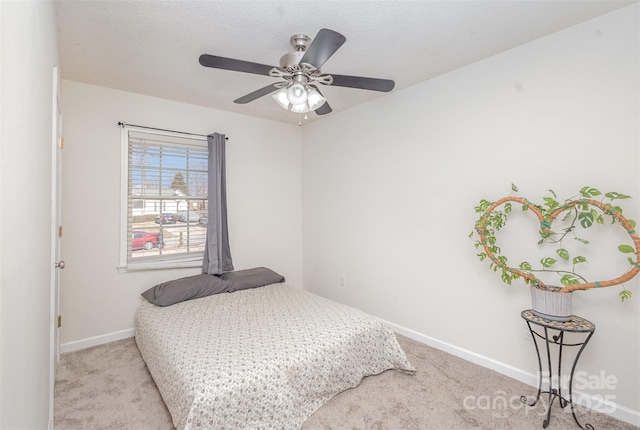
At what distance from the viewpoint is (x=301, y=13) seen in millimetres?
1871

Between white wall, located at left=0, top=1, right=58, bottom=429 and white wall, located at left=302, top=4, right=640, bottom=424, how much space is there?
107 inches

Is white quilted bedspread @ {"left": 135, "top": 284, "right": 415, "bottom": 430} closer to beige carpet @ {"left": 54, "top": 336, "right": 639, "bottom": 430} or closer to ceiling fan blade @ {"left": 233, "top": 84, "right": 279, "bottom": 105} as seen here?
beige carpet @ {"left": 54, "top": 336, "right": 639, "bottom": 430}

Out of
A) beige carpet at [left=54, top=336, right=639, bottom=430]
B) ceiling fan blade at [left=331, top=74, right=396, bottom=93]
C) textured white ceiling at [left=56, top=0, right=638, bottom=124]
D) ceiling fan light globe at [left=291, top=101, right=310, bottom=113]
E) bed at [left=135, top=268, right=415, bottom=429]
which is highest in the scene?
textured white ceiling at [left=56, top=0, right=638, bottom=124]

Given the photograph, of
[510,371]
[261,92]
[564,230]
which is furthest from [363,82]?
[510,371]

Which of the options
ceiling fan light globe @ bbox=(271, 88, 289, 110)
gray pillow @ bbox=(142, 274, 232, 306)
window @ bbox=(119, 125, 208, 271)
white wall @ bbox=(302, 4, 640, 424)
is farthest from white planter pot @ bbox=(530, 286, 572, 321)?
window @ bbox=(119, 125, 208, 271)

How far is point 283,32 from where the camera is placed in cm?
207

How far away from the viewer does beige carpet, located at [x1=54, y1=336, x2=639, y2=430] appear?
189cm

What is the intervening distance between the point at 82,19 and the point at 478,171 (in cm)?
Result: 300

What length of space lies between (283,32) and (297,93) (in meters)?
0.46

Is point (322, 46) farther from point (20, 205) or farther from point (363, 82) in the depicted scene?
point (20, 205)

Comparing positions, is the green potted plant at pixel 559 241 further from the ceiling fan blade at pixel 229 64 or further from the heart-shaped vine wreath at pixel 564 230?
the ceiling fan blade at pixel 229 64

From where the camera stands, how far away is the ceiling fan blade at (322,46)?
4.89 ft

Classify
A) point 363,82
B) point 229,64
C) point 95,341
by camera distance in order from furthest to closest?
point 95,341 → point 363,82 → point 229,64

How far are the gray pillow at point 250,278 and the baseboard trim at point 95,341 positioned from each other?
106 centimetres
